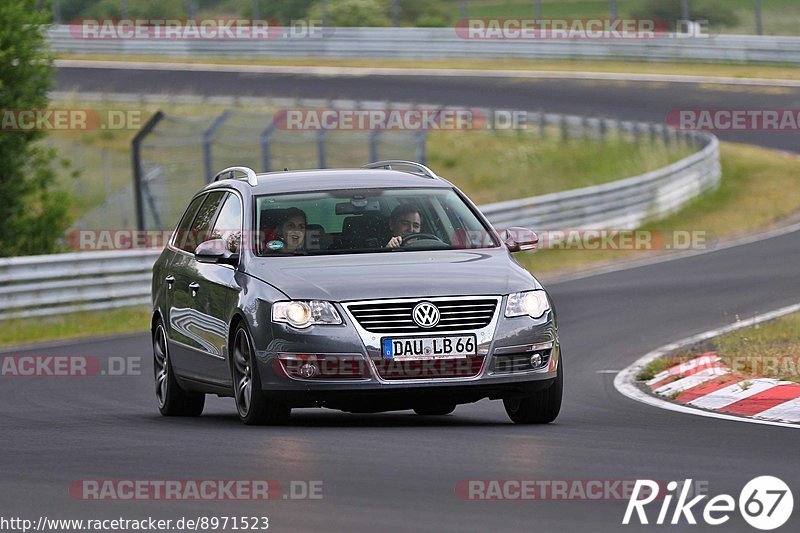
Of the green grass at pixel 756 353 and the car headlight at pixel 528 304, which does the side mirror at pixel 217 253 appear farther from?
the green grass at pixel 756 353

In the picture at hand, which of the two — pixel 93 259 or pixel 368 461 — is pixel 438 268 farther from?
pixel 93 259

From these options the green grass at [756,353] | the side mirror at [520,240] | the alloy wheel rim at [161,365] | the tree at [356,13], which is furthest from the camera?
the tree at [356,13]

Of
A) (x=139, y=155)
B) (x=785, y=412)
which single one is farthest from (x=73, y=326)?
(x=785, y=412)

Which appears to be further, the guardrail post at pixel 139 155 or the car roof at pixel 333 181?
the guardrail post at pixel 139 155

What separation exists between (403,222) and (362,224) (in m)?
0.26

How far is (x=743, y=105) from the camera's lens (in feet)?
140

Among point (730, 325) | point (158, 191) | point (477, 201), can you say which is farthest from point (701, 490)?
point (477, 201)

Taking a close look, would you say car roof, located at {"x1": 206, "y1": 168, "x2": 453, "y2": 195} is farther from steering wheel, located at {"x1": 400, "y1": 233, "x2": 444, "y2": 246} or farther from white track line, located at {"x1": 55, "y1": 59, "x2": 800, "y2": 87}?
white track line, located at {"x1": 55, "y1": 59, "x2": 800, "y2": 87}

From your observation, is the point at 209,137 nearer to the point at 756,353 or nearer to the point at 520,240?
the point at 756,353

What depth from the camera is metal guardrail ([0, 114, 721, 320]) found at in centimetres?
2088

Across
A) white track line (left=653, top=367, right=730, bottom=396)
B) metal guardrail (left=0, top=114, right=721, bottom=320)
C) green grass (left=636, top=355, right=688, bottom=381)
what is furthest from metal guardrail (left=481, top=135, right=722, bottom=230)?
white track line (left=653, top=367, right=730, bottom=396)

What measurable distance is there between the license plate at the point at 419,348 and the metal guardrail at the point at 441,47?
4030 centimetres

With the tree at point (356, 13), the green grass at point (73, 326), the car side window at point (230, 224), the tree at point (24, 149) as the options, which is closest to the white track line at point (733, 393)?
the car side window at point (230, 224)

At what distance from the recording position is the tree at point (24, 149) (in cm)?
2412
